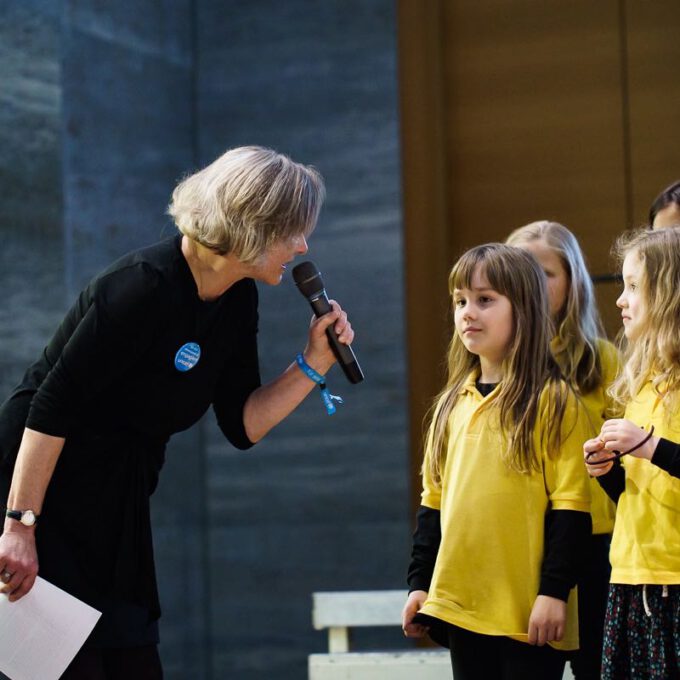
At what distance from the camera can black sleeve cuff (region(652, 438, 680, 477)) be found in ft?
6.59

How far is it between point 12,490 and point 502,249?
112cm

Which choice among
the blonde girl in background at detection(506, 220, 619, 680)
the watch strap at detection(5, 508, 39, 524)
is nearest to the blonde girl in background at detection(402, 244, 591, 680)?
the blonde girl in background at detection(506, 220, 619, 680)

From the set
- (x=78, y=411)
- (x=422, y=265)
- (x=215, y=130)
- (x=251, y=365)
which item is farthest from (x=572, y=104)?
(x=78, y=411)

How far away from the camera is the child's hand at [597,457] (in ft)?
6.75

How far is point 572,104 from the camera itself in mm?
4348

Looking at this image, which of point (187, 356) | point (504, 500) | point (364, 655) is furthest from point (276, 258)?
point (364, 655)

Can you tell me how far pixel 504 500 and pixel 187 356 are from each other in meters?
0.67

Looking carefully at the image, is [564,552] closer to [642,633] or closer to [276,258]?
[642,633]

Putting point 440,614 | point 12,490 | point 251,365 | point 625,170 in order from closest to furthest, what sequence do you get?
A: point 12,490
point 440,614
point 251,365
point 625,170

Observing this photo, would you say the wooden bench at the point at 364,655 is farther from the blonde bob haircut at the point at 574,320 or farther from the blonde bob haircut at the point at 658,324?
the blonde bob haircut at the point at 658,324

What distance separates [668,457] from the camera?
2.01 metres

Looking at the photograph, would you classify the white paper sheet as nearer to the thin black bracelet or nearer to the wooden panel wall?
the thin black bracelet

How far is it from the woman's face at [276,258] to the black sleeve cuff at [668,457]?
726 millimetres

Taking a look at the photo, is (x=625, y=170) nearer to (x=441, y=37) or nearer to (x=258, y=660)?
(x=441, y=37)
